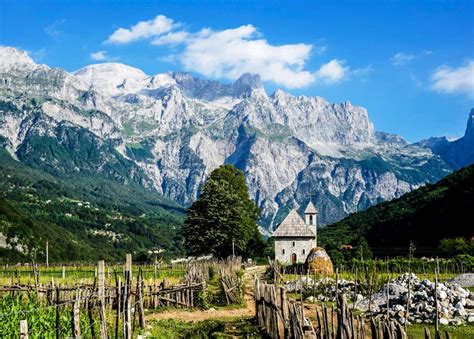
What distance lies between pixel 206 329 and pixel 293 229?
45.2 m

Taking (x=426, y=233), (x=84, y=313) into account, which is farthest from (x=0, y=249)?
(x=84, y=313)

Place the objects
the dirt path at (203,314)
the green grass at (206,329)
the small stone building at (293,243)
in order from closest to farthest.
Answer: the green grass at (206,329)
the dirt path at (203,314)
the small stone building at (293,243)

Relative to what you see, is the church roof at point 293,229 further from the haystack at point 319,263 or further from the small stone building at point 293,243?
the haystack at point 319,263

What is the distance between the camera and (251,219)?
6806 centimetres

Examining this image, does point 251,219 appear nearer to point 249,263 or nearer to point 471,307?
point 249,263

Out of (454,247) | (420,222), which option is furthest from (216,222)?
(420,222)

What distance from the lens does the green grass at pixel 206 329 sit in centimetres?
2324

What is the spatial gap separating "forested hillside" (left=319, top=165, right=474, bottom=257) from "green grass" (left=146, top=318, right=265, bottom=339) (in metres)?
45.3

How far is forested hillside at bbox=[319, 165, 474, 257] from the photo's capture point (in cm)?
8750

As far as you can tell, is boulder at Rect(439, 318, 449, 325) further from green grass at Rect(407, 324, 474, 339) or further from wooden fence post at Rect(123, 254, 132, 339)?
wooden fence post at Rect(123, 254, 132, 339)

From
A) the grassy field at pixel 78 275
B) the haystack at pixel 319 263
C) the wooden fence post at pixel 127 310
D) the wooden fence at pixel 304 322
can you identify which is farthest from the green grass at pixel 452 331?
the haystack at pixel 319 263

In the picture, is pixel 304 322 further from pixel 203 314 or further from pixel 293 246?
pixel 293 246

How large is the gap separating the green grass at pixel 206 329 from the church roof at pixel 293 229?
1615 inches

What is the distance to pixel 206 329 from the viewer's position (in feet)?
82.1
